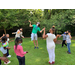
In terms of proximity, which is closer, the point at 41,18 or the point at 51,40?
the point at 51,40

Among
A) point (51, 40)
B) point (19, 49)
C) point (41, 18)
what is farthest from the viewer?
point (41, 18)

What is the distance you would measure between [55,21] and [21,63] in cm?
579

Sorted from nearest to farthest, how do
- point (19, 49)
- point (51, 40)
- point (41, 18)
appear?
point (19, 49) → point (51, 40) → point (41, 18)

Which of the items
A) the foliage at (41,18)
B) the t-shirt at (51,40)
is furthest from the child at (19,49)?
the foliage at (41,18)

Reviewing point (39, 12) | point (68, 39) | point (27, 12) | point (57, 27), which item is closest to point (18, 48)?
point (68, 39)

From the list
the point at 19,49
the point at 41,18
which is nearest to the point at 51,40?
the point at 19,49

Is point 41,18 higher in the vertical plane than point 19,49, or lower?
higher

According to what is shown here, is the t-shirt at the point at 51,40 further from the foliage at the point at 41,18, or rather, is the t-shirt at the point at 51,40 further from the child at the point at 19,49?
the foliage at the point at 41,18

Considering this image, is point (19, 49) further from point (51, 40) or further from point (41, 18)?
point (41, 18)

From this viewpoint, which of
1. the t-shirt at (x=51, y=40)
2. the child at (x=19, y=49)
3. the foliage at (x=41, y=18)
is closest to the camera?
the child at (x=19, y=49)

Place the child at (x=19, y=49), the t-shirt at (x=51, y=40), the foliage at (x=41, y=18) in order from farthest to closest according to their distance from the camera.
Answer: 1. the foliage at (x=41, y=18)
2. the t-shirt at (x=51, y=40)
3. the child at (x=19, y=49)

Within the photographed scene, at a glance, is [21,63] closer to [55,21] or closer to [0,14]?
[55,21]

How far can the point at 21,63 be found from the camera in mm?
2979

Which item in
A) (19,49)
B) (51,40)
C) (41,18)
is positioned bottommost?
(19,49)
